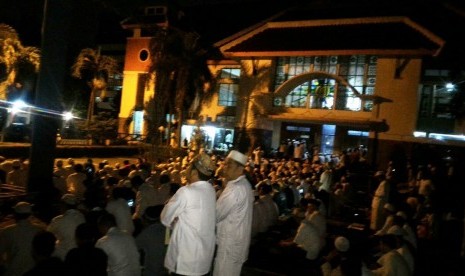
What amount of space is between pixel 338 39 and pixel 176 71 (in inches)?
351

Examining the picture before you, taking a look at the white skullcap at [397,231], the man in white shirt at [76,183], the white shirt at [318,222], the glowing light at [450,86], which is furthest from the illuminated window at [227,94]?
the white skullcap at [397,231]

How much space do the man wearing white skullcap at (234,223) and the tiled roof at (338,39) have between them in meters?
14.9

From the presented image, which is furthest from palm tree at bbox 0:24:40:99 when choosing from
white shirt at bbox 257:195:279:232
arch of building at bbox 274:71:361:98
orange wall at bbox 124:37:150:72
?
white shirt at bbox 257:195:279:232

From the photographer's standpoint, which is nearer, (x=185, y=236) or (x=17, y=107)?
(x=185, y=236)

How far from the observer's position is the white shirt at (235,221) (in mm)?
4363

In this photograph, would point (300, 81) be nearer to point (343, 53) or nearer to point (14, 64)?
point (343, 53)

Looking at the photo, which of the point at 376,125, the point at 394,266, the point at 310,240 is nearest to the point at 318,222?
the point at 310,240

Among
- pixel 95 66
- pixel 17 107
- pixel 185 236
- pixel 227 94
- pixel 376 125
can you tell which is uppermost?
pixel 95 66

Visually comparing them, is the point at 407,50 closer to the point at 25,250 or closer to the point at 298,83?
the point at 298,83

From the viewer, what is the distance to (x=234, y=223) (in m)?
4.43

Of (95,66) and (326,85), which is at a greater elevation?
(95,66)

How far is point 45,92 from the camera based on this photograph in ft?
31.5

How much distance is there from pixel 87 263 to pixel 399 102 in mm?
17754

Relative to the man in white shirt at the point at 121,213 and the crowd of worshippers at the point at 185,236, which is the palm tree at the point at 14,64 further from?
the man in white shirt at the point at 121,213
